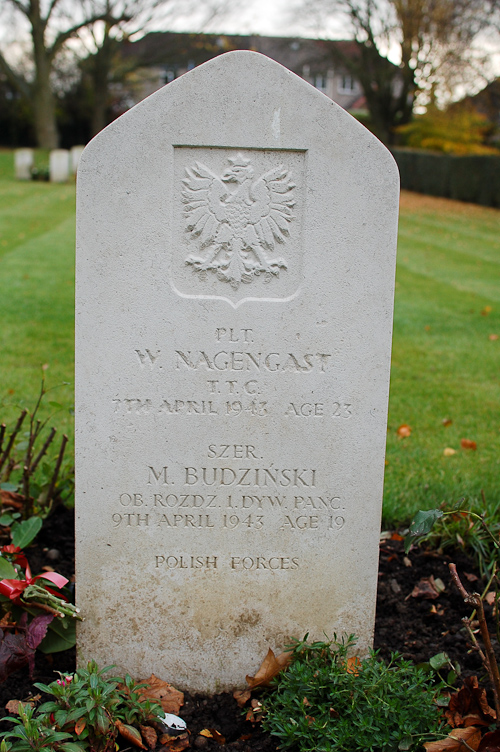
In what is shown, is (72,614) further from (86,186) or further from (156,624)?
(86,186)

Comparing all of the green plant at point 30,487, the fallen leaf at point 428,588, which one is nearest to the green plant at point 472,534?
the fallen leaf at point 428,588

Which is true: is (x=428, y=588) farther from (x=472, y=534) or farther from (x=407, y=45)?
(x=407, y=45)

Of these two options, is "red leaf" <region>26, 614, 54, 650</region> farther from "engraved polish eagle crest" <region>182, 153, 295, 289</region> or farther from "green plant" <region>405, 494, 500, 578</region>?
"green plant" <region>405, 494, 500, 578</region>

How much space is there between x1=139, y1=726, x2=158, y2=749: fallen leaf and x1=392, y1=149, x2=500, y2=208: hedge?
24076 mm

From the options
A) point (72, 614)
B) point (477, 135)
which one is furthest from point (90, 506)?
point (477, 135)

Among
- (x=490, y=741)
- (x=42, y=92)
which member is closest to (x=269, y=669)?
(x=490, y=741)

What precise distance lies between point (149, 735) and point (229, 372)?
50.3 inches

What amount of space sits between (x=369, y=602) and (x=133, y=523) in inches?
38.0

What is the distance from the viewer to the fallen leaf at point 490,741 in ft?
6.98

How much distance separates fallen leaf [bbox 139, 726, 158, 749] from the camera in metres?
2.33

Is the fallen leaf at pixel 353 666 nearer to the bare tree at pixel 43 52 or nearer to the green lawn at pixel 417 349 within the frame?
the green lawn at pixel 417 349

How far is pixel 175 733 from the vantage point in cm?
241

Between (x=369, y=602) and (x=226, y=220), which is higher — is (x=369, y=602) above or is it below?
below

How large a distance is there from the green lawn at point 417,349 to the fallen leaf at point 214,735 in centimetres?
162
